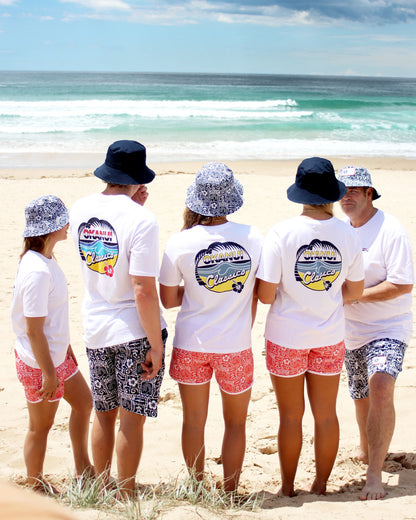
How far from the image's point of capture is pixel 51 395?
306 centimetres

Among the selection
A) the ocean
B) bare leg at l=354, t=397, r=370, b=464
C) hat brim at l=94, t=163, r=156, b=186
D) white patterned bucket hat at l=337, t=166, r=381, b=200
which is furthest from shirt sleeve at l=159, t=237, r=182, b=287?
the ocean

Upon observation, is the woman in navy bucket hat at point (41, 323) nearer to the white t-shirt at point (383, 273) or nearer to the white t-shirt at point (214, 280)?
the white t-shirt at point (214, 280)

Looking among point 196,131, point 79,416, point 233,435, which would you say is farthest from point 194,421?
point 196,131

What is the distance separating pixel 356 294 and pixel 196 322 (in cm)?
96

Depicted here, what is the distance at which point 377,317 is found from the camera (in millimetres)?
3490

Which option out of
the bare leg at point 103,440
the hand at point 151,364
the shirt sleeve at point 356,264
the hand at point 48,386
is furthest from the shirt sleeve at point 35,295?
the shirt sleeve at point 356,264

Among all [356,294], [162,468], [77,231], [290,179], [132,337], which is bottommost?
[162,468]

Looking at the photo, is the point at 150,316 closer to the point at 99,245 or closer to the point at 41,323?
the point at 99,245

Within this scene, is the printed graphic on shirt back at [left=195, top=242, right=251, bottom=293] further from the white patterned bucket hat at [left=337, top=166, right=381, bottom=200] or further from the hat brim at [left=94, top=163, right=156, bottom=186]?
the white patterned bucket hat at [left=337, top=166, right=381, bottom=200]

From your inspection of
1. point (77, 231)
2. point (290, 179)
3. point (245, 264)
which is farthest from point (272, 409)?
point (290, 179)

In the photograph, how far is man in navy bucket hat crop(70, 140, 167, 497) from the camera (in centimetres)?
288

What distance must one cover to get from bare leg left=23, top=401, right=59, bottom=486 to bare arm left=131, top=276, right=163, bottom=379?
2.13 feet

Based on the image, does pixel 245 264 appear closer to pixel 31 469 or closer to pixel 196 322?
pixel 196 322

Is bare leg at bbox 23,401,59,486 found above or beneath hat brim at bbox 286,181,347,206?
beneath
